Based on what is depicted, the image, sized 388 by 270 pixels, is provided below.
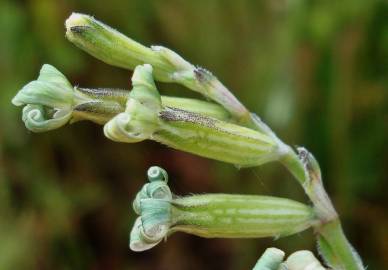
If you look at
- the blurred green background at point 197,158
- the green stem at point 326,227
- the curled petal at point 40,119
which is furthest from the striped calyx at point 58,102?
the blurred green background at point 197,158

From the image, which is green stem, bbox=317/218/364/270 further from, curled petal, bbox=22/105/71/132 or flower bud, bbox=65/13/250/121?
curled petal, bbox=22/105/71/132

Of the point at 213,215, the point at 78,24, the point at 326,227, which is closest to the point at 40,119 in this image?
the point at 78,24

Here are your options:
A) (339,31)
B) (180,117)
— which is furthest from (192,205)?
(339,31)

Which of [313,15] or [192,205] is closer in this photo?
[192,205]

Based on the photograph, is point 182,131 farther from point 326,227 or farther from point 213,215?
point 326,227

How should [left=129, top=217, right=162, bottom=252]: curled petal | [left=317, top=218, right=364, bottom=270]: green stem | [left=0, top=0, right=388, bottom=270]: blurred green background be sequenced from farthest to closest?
[left=0, top=0, right=388, bottom=270]: blurred green background < [left=317, top=218, right=364, bottom=270]: green stem < [left=129, top=217, right=162, bottom=252]: curled petal

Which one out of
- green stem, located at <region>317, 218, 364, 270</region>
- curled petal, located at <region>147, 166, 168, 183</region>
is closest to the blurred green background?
green stem, located at <region>317, 218, 364, 270</region>

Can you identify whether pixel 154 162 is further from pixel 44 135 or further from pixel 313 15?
pixel 313 15
